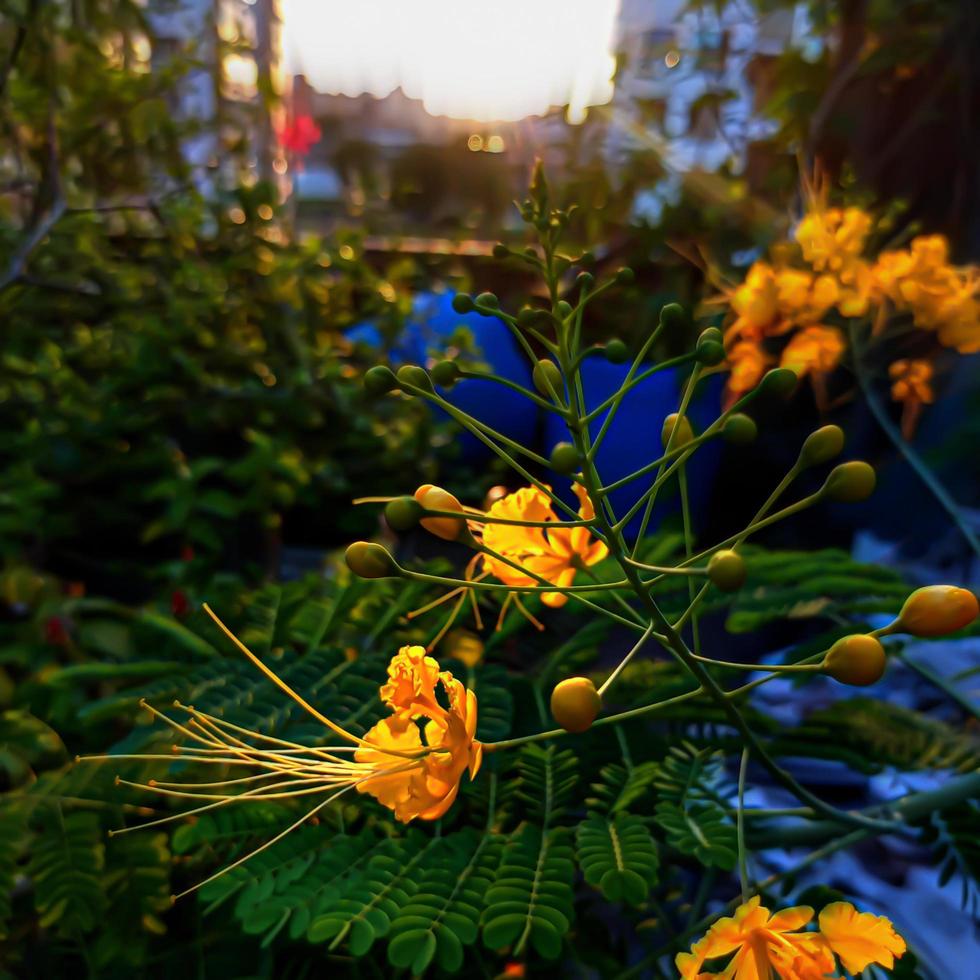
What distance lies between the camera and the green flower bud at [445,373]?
38 centimetres

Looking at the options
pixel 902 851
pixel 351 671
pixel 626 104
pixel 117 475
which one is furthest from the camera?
pixel 626 104

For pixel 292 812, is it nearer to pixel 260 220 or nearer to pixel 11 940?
pixel 11 940

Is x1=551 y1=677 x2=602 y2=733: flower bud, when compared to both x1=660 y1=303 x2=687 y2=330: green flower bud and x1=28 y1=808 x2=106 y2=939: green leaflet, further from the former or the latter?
x1=28 y1=808 x2=106 y2=939: green leaflet

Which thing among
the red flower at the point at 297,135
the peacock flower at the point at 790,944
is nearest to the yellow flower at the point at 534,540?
the peacock flower at the point at 790,944

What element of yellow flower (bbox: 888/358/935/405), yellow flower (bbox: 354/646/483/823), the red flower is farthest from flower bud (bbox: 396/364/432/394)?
the red flower

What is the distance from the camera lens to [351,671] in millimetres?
522

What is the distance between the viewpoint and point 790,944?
1.09ft

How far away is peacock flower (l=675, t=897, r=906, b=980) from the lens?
325mm

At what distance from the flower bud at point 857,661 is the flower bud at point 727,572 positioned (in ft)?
0.18

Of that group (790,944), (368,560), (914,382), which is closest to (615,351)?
(368,560)

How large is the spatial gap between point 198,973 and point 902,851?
758mm

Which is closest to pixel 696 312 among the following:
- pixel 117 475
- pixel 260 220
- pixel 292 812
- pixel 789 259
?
pixel 789 259

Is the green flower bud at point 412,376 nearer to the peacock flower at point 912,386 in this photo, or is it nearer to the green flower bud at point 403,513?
the green flower bud at point 403,513

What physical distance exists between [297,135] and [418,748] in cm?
176
